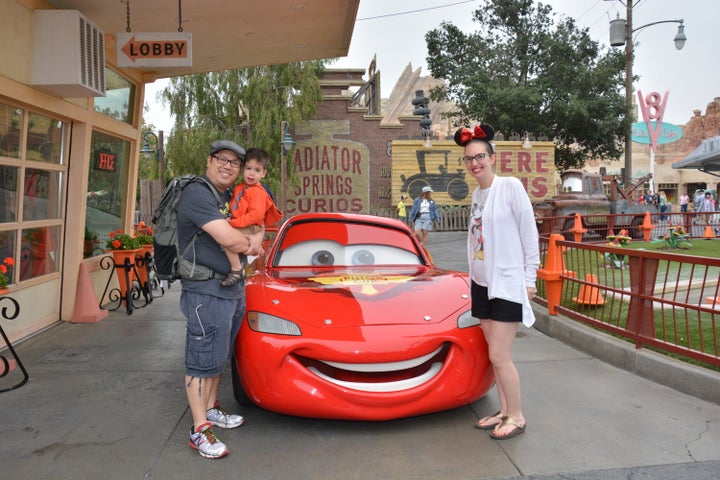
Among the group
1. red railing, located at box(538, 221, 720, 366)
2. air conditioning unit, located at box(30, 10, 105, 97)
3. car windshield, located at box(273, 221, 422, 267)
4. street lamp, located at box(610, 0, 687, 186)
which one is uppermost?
street lamp, located at box(610, 0, 687, 186)

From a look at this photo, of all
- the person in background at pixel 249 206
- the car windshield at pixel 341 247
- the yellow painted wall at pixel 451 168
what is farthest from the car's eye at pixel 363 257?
the yellow painted wall at pixel 451 168

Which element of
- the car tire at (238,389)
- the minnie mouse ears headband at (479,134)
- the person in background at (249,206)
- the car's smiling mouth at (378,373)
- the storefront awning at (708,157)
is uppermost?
the storefront awning at (708,157)

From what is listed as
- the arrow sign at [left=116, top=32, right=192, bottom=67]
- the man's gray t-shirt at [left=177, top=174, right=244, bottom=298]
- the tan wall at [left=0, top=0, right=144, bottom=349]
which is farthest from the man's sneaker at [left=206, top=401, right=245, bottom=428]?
the arrow sign at [left=116, top=32, right=192, bottom=67]

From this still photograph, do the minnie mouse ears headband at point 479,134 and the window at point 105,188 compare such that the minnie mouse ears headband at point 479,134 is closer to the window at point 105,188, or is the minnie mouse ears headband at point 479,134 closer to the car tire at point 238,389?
the car tire at point 238,389

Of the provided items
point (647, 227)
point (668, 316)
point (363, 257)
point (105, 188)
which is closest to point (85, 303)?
point (105, 188)

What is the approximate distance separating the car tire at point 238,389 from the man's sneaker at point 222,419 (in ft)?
0.62

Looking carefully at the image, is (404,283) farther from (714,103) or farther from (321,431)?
(714,103)

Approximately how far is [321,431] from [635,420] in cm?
197

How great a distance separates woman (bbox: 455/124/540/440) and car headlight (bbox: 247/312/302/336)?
3.59 feet

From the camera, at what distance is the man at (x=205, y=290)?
9.63 ft

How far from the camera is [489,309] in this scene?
3158 mm

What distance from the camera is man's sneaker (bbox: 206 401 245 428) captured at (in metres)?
3.32

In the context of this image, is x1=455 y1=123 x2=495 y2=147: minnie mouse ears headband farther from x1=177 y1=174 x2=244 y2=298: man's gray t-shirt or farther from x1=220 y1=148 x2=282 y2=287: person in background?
x1=177 y1=174 x2=244 y2=298: man's gray t-shirt

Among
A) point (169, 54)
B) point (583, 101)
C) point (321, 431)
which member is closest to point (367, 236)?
point (321, 431)
